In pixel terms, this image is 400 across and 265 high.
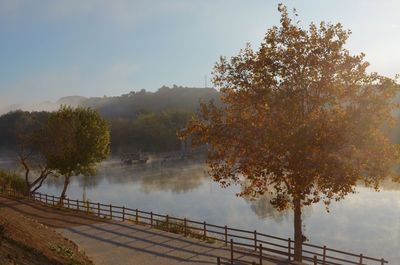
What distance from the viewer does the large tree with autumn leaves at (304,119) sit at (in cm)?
1964

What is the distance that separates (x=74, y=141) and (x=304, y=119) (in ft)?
111

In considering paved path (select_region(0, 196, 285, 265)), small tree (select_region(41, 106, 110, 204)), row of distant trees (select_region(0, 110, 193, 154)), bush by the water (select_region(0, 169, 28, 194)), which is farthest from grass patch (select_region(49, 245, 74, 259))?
row of distant trees (select_region(0, 110, 193, 154))

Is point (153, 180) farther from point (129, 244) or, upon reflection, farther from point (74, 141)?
point (129, 244)

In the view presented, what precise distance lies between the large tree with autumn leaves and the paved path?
520cm

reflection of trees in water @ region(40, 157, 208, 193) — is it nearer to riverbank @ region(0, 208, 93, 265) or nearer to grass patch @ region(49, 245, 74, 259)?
riverbank @ region(0, 208, 93, 265)

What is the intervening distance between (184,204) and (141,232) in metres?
26.5

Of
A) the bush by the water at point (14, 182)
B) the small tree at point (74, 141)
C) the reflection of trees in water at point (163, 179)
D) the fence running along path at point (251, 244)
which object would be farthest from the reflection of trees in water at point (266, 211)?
the bush by the water at point (14, 182)

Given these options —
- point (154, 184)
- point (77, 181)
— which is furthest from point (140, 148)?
point (154, 184)

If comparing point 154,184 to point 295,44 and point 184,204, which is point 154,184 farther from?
point 295,44

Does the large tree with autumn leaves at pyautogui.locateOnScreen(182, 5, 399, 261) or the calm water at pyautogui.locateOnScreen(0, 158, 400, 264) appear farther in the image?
the calm water at pyautogui.locateOnScreen(0, 158, 400, 264)

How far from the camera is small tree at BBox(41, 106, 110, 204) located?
48062 millimetres

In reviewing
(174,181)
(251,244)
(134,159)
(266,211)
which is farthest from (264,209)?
(134,159)

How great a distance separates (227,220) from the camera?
1863 inches

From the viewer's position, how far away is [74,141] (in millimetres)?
49344
